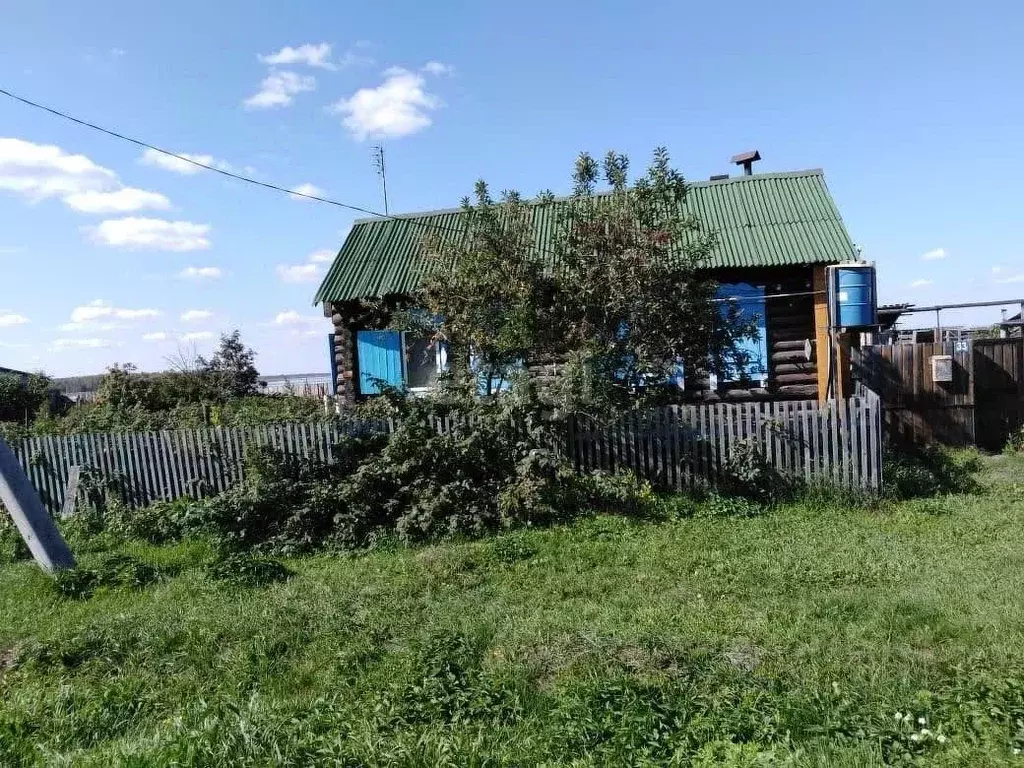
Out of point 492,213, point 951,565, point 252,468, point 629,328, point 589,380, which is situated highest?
point 492,213

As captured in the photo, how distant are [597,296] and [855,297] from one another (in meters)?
4.23

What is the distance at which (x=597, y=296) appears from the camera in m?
8.58

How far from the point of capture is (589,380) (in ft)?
26.7

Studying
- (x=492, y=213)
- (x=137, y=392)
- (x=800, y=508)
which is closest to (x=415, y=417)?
(x=492, y=213)

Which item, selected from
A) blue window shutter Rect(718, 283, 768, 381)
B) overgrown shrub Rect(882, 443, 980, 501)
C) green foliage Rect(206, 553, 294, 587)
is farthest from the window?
overgrown shrub Rect(882, 443, 980, 501)

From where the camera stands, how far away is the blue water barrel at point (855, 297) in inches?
401

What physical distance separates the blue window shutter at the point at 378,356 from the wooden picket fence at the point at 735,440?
22.1 feet

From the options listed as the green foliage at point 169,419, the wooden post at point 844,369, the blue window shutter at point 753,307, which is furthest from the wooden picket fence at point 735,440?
the green foliage at point 169,419

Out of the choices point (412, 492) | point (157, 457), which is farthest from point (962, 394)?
point (157, 457)

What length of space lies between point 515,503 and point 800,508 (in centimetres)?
312

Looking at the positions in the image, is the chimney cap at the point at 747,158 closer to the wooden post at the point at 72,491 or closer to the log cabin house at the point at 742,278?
the log cabin house at the point at 742,278

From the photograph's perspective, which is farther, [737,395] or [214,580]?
[737,395]

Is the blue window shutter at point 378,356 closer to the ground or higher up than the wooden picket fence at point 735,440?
higher up

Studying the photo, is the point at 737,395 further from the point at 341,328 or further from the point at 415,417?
the point at 341,328
